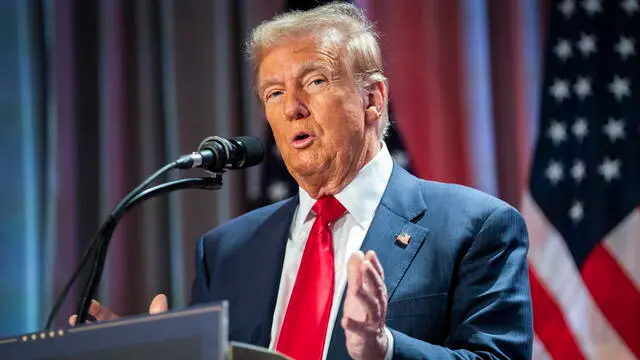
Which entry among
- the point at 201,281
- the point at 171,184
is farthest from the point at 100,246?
the point at 201,281

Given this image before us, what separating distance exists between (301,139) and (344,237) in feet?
0.86

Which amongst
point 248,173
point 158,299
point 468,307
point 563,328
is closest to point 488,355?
point 468,307

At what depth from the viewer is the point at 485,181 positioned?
3559mm

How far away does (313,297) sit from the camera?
2.24 meters

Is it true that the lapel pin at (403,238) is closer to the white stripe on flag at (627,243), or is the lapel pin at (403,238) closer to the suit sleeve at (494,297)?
the suit sleeve at (494,297)

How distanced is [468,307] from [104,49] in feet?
7.24

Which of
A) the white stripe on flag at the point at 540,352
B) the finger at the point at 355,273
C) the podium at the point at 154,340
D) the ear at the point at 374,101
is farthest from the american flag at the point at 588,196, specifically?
the podium at the point at 154,340

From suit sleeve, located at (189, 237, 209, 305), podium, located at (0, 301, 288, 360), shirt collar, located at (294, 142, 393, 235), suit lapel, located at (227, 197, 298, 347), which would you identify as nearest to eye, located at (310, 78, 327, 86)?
Result: shirt collar, located at (294, 142, 393, 235)

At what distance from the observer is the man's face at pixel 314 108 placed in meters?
2.41

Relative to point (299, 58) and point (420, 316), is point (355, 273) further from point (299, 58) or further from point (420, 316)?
point (299, 58)

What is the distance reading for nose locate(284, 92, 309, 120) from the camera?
2396 millimetres

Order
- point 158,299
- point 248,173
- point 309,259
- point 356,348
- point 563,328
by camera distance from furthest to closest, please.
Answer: point 248,173, point 563,328, point 309,259, point 158,299, point 356,348

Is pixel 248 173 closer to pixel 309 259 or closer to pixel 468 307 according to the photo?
pixel 309 259

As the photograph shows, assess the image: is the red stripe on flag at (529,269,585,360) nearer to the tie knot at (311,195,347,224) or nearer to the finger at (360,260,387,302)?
the tie knot at (311,195,347,224)
